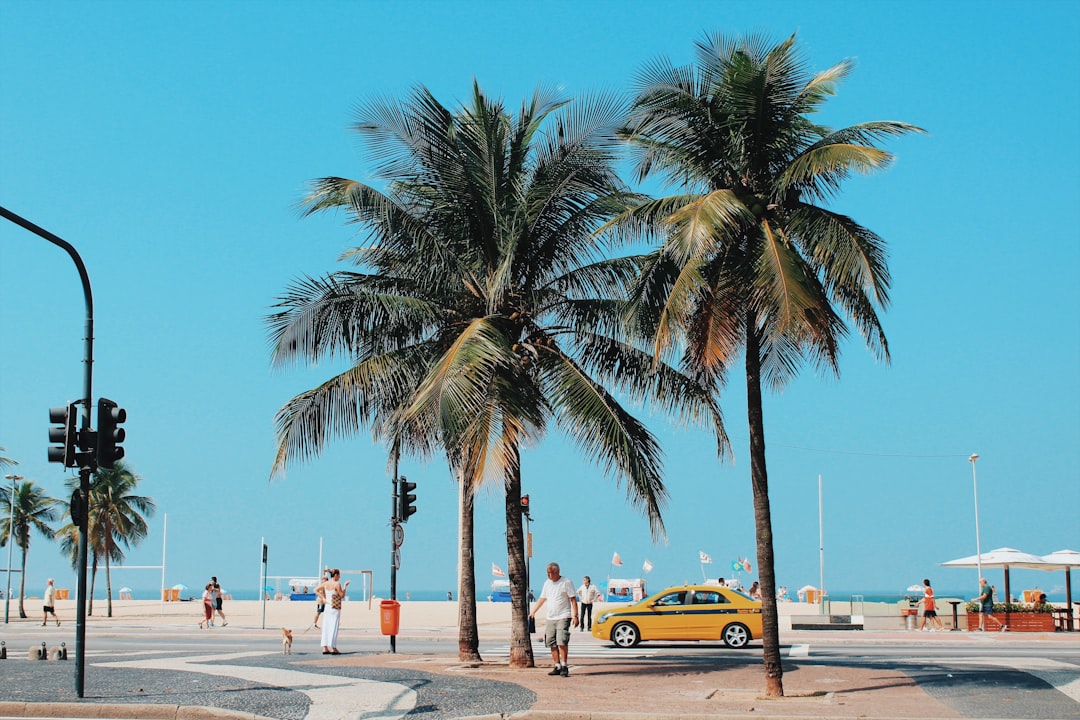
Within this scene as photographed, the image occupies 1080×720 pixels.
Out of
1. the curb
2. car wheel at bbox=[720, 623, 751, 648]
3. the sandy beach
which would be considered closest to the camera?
the curb

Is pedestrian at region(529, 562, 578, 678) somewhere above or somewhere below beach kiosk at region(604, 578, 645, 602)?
above

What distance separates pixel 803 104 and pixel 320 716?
1026cm

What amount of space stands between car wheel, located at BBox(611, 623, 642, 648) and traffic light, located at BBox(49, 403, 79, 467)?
595 inches

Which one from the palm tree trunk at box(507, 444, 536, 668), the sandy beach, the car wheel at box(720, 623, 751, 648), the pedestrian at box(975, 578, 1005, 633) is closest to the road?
the car wheel at box(720, 623, 751, 648)

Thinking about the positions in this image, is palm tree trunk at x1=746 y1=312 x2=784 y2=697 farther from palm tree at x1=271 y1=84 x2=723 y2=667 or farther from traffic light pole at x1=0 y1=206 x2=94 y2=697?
traffic light pole at x1=0 y1=206 x2=94 y2=697

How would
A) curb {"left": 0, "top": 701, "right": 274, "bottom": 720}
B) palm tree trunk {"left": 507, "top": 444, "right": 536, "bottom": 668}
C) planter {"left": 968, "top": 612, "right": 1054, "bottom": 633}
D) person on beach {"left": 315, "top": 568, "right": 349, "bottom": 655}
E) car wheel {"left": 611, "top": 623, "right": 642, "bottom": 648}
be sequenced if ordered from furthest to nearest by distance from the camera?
planter {"left": 968, "top": 612, "right": 1054, "bottom": 633}, car wheel {"left": 611, "top": 623, "right": 642, "bottom": 648}, person on beach {"left": 315, "top": 568, "right": 349, "bottom": 655}, palm tree trunk {"left": 507, "top": 444, "right": 536, "bottom": 668}, curb {"left": 0, "top": 701, "right": 274, "bottom": 720}

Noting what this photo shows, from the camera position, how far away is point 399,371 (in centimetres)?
1895

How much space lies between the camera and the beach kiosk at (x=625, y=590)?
54625mm

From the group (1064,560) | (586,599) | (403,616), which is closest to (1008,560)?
(1064,560)

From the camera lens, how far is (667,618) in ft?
87.6

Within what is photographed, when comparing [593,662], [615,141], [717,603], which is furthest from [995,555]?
[615,141]

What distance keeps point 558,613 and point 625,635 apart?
9.74m

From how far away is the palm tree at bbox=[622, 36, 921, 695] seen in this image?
48.9ft

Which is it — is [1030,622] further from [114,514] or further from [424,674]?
[114,514]
